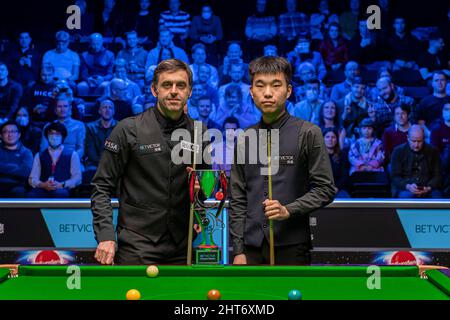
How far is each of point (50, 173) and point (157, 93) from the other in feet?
8.41

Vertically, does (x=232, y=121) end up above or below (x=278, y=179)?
above

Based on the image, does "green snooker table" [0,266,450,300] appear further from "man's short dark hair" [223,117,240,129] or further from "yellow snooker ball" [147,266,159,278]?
"man's short dark hair" [223,117,240,129]

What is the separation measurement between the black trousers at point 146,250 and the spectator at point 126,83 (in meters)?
2.52

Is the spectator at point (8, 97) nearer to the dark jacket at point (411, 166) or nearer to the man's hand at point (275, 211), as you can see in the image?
the dark jacket at point (411, 166)

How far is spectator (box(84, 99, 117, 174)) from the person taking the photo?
216 inches

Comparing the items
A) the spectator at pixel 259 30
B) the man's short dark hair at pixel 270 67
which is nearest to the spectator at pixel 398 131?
the spectator at pixel 259 30

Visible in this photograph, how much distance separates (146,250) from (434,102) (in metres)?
3.14

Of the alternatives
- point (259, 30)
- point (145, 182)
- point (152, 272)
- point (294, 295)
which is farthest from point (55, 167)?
point (294, 295)

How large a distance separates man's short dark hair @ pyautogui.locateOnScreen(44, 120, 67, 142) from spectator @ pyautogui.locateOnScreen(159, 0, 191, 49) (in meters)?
1.11

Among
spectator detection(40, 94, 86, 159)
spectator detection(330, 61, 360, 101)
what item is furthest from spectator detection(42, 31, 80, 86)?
spectator detection(330, 61, 360, 101)

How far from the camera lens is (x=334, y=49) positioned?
17.9 feet

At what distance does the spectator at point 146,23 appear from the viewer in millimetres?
5531

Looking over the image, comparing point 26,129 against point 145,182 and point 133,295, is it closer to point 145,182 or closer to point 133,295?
point 145,182
